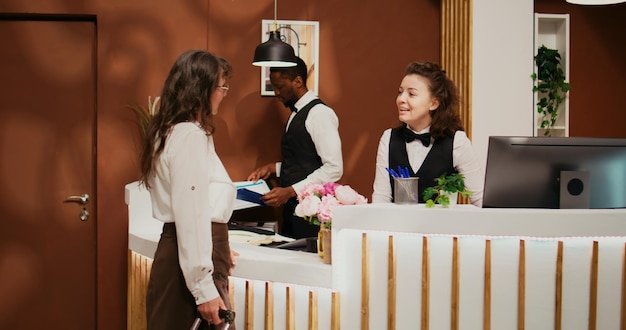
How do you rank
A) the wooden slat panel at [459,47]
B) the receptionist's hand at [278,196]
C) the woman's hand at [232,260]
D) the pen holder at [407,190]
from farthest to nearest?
1. the wooden slat panel at [459,47]
2. the receptionist's hand at [278,196]
3. the woman's hand at [232,260]
4. the pen holder at [407,190]

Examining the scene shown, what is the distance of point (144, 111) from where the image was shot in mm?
4738

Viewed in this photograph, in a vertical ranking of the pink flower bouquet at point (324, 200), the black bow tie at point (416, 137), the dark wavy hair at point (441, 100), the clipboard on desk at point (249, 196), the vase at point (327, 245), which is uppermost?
the dark wavy hair at point (441, 100)

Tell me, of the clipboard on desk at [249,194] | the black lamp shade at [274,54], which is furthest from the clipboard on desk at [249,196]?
the black lamp shade at [274,54]

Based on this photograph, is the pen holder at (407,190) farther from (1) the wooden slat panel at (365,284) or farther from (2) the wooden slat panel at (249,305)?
(2) the wooden slat panel at (249,305)

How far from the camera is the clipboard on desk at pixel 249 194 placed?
4.33 meters

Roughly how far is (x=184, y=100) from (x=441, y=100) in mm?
1373

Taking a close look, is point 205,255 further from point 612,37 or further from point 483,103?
point 612,37

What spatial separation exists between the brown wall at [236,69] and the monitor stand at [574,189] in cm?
244

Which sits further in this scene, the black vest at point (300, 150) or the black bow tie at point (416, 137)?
the black vest at point (300, 150)

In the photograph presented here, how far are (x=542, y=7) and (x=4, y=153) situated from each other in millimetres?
3956

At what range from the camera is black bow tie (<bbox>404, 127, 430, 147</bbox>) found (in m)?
3.34

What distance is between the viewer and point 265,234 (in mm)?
3789

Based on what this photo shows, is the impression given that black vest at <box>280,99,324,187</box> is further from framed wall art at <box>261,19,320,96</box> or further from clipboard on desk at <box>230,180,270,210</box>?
framed wall art at <box>261,19,320,96</box>

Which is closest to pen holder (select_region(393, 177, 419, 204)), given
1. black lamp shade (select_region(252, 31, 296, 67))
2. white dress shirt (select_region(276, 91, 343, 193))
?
black lamp shade (select_region(252, 31, 296, 67))
